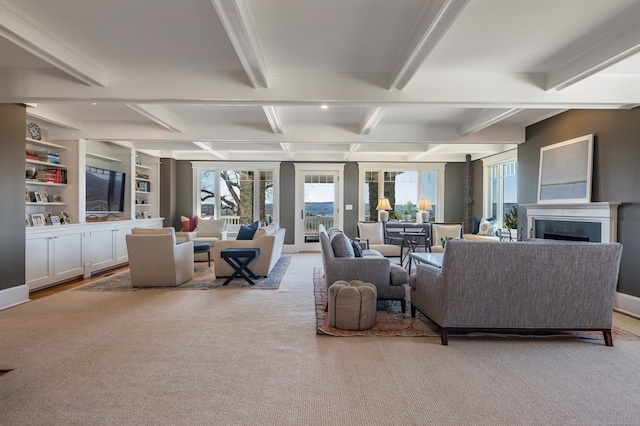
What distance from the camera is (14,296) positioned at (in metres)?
4.22

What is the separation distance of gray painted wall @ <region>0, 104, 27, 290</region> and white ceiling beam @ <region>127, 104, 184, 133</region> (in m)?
1.28

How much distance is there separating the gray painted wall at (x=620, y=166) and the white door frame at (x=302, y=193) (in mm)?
5233

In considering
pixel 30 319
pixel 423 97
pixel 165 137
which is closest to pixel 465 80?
pixel 423 97

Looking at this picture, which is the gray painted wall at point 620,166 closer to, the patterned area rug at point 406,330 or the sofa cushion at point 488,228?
the patterned area rug at point 406,330

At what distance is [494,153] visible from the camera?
7.78 metres

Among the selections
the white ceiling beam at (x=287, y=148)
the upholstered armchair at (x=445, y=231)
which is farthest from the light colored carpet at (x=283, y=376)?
the white ceiling beam at (x=287, y=148)

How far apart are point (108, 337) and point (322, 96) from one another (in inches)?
120

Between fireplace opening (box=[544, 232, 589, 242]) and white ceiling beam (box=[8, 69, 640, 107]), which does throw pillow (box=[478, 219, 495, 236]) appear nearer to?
fireplace opening (box=[544, 232, 589, 242])

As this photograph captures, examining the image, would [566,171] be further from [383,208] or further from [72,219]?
[72,219]

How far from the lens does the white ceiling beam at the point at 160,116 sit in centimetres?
459

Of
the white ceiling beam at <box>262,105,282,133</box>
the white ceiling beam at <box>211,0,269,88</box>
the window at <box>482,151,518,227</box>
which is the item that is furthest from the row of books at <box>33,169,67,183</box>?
the window at <box>482,151,518,227</box>

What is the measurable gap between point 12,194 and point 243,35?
361 cm

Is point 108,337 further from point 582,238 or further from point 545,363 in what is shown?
point 582,238

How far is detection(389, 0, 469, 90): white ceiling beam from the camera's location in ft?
7.45
